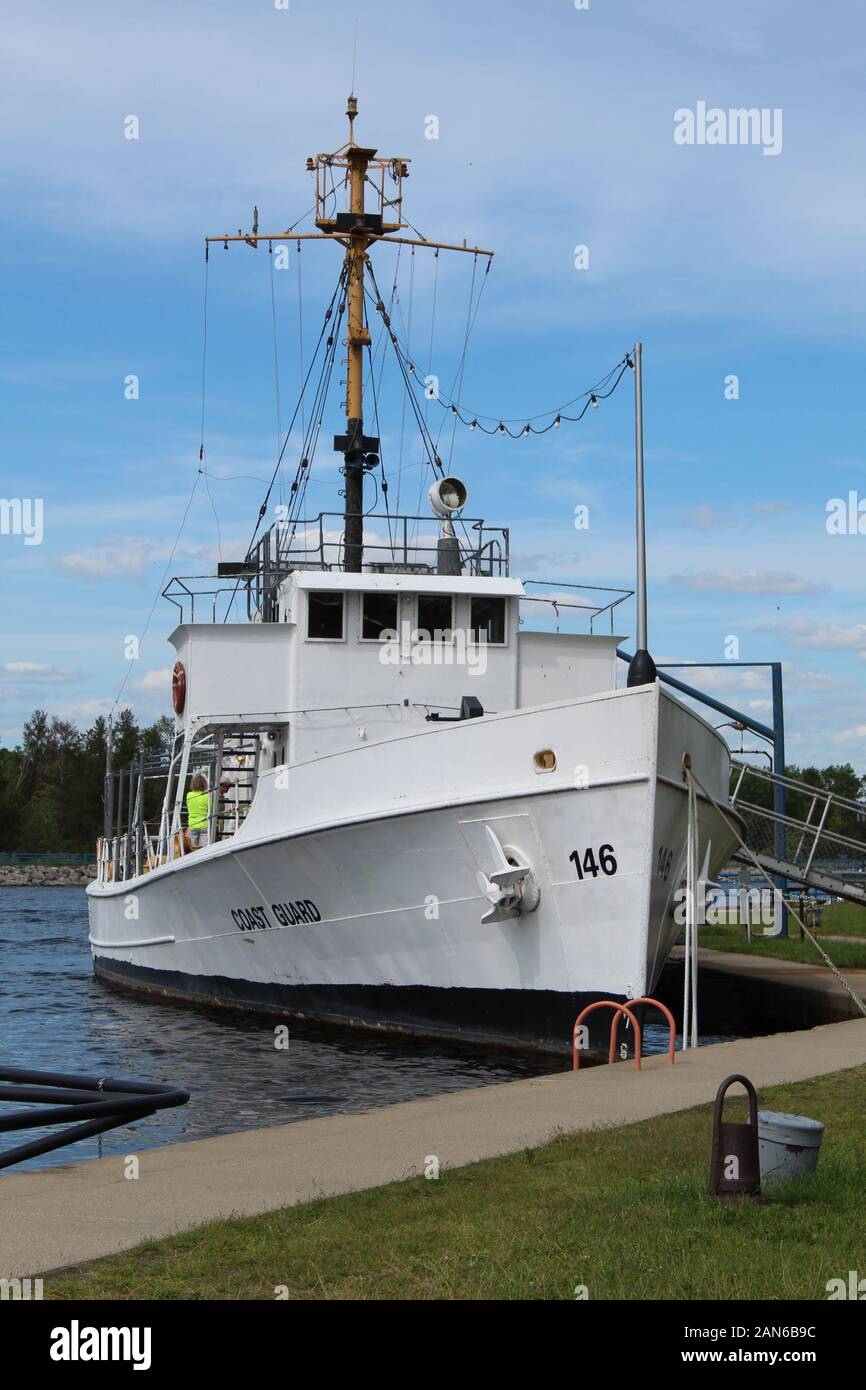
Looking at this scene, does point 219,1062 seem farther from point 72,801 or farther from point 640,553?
point 72,801

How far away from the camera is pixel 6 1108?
12039 mm

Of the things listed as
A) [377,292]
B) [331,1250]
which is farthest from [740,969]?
[331,1250]

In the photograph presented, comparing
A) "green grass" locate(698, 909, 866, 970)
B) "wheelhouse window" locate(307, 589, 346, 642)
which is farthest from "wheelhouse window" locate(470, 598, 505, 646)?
"green grass" locate(698, 909, 866, 970)

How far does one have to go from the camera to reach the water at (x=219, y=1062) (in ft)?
39.6

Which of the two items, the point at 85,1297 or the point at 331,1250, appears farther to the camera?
the point at 331,1250

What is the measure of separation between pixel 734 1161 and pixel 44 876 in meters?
81.2

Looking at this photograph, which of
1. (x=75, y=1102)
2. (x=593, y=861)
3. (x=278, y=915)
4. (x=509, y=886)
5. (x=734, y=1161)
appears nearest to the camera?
(x=75, y=1102)

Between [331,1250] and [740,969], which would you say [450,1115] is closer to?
[331,1250]

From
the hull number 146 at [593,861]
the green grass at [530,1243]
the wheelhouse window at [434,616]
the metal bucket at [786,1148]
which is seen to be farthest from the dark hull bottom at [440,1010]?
the metal bucket at [786,1148]

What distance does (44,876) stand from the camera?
84.5 metres

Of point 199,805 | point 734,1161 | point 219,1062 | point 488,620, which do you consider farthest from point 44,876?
point 734,1161

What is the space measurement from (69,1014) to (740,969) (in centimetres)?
900

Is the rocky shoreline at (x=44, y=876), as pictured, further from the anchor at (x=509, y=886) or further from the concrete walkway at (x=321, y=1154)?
the concrete walkway at (x=321, y=1154)

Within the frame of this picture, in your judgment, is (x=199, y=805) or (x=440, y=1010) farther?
(x=199, y=805)
